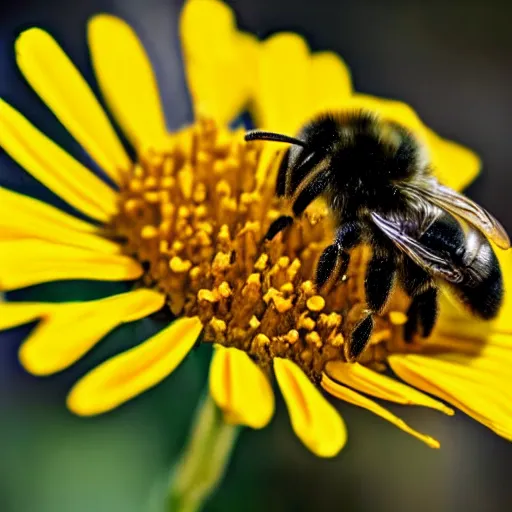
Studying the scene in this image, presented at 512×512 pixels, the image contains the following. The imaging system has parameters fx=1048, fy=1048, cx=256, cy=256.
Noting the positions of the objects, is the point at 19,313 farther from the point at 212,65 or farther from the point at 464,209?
the point at 212,65

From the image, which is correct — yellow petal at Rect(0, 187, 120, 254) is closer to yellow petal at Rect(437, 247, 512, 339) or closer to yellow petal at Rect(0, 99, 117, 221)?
yellow petal at Rect(0, 99, 117, 221)

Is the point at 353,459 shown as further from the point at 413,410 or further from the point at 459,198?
the point at 459,198

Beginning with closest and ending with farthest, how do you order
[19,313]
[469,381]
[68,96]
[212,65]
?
[19,313] < [469,381] < [68,96] < [212,65]

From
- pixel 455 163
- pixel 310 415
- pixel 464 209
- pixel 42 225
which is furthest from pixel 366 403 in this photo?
pixel 455 163

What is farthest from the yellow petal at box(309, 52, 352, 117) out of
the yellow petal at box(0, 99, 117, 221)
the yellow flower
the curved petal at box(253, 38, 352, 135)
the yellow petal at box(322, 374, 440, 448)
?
the yellow petal at box(322, 374, 440, 448)

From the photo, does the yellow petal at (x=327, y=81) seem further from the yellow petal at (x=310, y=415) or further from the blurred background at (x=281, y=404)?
the yellow petal at (x=310, y=415)
